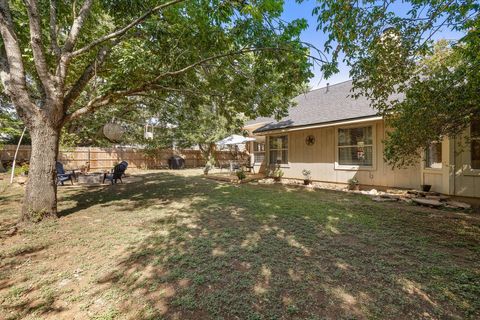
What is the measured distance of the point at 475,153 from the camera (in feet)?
19.9

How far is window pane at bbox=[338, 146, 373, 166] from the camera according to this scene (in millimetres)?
8398

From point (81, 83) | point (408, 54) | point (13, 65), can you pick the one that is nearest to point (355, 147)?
point (408, 54)

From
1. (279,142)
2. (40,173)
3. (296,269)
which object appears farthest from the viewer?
(279,142)

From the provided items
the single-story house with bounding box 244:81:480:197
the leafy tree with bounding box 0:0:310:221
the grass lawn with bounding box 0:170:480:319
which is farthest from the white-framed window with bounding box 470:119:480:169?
the leafy tree with bounding box 0:0:310:221

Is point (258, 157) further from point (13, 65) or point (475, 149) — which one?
point (13, 65)

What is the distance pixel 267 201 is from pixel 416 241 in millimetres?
3640

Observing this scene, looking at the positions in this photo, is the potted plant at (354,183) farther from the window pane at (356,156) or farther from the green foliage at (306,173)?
the green foliage at (306,173)

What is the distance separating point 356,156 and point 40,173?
9.19 metres

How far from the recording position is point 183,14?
222 inches

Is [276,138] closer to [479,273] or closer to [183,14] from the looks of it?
[183,14]

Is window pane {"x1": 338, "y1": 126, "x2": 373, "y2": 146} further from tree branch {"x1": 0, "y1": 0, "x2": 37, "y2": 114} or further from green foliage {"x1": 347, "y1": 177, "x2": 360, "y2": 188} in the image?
tree branch {"x1": 0, "y1": 0, "x2": 37, "y2": 114}

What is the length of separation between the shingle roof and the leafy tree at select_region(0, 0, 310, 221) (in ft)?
12.5

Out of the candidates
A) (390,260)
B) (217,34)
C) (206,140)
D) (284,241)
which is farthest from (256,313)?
(206,140)

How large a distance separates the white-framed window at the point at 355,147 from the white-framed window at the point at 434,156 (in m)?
1.58
